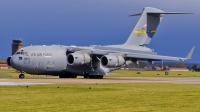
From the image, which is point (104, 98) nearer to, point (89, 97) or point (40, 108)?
point (89, 97)

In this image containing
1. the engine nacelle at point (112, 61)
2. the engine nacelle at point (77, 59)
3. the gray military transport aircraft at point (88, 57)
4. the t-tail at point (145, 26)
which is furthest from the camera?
the t-tail at point (145, 26)

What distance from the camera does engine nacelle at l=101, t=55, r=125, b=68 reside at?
49656mm

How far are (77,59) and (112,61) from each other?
11.5ft

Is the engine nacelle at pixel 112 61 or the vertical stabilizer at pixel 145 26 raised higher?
the vertical stabilizer at pixel 145 26

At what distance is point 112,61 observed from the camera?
49.7 metres

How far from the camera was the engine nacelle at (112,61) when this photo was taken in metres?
49.7

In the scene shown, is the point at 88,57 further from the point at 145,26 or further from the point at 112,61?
the point at 145,26

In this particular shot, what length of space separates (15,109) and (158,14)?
3995 centimetres

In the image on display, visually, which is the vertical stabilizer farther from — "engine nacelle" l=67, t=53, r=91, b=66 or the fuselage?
"engine nacelle" l=67, t=53, r=91, b=66

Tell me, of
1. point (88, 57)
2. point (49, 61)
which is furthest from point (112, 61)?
point (49, 61)

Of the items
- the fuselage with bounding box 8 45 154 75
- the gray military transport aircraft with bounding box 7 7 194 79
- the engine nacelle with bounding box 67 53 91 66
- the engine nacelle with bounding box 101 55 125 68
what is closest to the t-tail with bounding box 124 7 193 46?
the gray military transport aircraft with bounding box 7 7 194 79

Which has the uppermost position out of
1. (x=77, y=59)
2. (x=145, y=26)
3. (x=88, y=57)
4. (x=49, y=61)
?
(x=145, y=26)

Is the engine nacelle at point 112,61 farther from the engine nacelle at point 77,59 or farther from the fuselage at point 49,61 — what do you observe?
the engine nacelle at point 77,59

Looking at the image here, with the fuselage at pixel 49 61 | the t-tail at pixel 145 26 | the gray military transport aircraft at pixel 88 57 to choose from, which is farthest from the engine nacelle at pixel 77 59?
the t-tail at pixel 145 26
